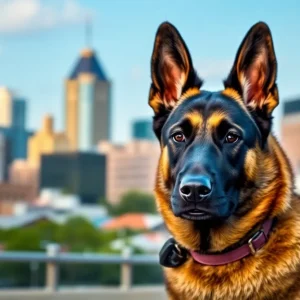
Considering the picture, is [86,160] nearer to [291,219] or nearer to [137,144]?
[137,144]

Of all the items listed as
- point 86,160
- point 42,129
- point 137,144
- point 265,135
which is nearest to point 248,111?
point 265,135

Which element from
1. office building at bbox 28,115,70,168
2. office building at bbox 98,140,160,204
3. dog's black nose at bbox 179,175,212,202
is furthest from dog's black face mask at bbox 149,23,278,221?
office building at bbox 28,115,70,168

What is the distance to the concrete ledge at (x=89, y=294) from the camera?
1232 centimetres

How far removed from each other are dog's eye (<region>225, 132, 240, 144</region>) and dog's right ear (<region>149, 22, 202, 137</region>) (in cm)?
37

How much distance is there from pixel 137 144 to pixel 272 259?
181 meters

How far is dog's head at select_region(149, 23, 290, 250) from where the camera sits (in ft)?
11.7

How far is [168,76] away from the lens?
13.2ft

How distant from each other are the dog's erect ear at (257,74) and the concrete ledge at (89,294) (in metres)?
8.75

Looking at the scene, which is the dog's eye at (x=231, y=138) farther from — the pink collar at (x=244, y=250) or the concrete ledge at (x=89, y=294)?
the concrete ledge at (x=89, y=294)

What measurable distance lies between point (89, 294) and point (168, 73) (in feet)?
30.5

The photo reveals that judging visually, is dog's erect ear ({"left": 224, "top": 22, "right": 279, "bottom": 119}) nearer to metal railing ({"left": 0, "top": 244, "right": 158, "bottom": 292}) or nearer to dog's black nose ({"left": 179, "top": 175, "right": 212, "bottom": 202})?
dog's black nose ({"left": 179, "top": 175, "right": 212, "bottom": 202})

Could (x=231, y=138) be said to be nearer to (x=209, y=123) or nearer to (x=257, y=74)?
(x=209, y=123)

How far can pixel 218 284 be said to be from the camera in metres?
3.77

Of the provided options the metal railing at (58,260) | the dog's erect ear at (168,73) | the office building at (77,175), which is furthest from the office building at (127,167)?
the dog's erect ear at (168,73)
